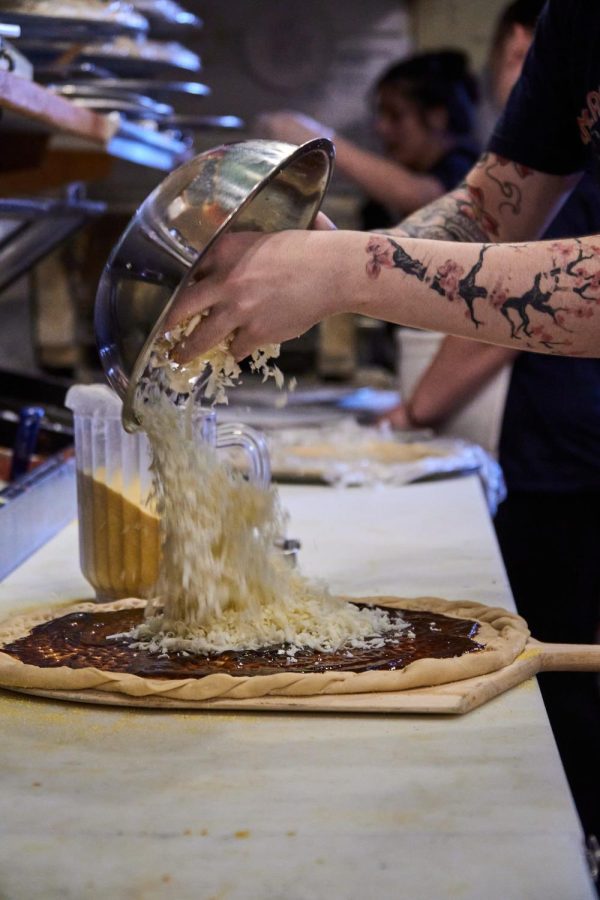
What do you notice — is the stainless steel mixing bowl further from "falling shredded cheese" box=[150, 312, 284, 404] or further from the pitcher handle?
the pitcher handle

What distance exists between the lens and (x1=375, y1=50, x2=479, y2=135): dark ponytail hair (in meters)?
3.87

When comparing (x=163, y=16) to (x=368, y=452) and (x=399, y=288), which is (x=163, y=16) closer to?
(x=368, y=452)

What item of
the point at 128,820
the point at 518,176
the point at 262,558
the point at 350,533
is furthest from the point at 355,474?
the point at 128,820

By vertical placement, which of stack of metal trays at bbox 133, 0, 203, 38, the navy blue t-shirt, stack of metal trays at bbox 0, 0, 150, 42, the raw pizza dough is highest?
stack of metal trays at bbox 0, 0, 150, 42

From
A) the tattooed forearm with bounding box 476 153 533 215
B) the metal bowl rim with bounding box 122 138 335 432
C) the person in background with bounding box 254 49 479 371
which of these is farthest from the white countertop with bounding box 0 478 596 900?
the person in background with bounding box 254 49 479 371

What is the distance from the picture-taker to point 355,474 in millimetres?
2281

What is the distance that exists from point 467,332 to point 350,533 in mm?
672

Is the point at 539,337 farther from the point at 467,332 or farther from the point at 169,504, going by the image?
the point at 169,504

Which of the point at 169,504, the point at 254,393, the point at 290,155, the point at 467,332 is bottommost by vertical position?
the point at 254,393

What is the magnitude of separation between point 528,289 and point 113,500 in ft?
1.83

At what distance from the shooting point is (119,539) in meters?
1.40

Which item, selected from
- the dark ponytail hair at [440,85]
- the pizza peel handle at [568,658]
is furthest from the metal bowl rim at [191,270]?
the dark ponytail hair at [440,85]

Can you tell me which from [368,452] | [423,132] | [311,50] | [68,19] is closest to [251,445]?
[68,19]

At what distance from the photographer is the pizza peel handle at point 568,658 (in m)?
1.17
